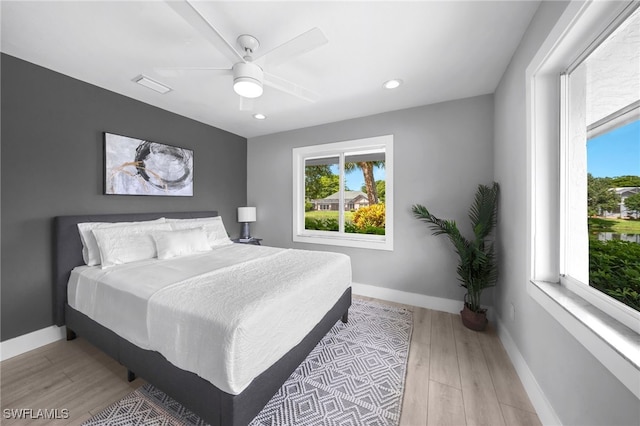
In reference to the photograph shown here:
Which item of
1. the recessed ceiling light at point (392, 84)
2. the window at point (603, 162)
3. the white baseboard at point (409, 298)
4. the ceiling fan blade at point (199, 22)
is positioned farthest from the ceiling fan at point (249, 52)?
the white baseboard at point (409, 298)

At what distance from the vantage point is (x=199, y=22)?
120cm

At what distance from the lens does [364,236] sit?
11.0 feet

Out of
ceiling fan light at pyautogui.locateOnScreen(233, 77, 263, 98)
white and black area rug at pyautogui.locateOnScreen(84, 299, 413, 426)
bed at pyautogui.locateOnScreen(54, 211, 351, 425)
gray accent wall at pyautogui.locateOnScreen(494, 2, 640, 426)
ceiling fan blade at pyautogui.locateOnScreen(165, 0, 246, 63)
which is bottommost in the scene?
white and black area rug at pyautogui.locateOnScreen(84, 299, 413, 426)

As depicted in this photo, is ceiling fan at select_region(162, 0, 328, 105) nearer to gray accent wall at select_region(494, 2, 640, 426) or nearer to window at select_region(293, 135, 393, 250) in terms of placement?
gray accent wall at select_region(494, 2, 640, 426)

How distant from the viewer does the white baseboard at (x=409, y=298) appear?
2701mm

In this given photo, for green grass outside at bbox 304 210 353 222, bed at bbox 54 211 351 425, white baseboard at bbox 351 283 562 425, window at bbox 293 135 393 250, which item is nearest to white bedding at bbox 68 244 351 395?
bed at bbox 54 211 351 425

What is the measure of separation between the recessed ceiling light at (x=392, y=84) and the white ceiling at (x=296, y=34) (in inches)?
2.9

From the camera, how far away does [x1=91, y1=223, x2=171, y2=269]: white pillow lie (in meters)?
2.05

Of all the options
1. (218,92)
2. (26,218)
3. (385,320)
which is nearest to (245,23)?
(218,92)

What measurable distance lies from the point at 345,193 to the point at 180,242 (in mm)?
2255

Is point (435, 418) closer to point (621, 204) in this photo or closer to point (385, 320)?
point (385, 320)

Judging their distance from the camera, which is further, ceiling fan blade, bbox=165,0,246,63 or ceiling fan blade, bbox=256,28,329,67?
ceiling fan blade, bbox=256,28,329,67

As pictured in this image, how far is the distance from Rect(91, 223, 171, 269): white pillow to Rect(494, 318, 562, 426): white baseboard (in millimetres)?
3213

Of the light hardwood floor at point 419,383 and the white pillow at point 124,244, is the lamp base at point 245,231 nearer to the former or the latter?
the white pillow at point 124,244
